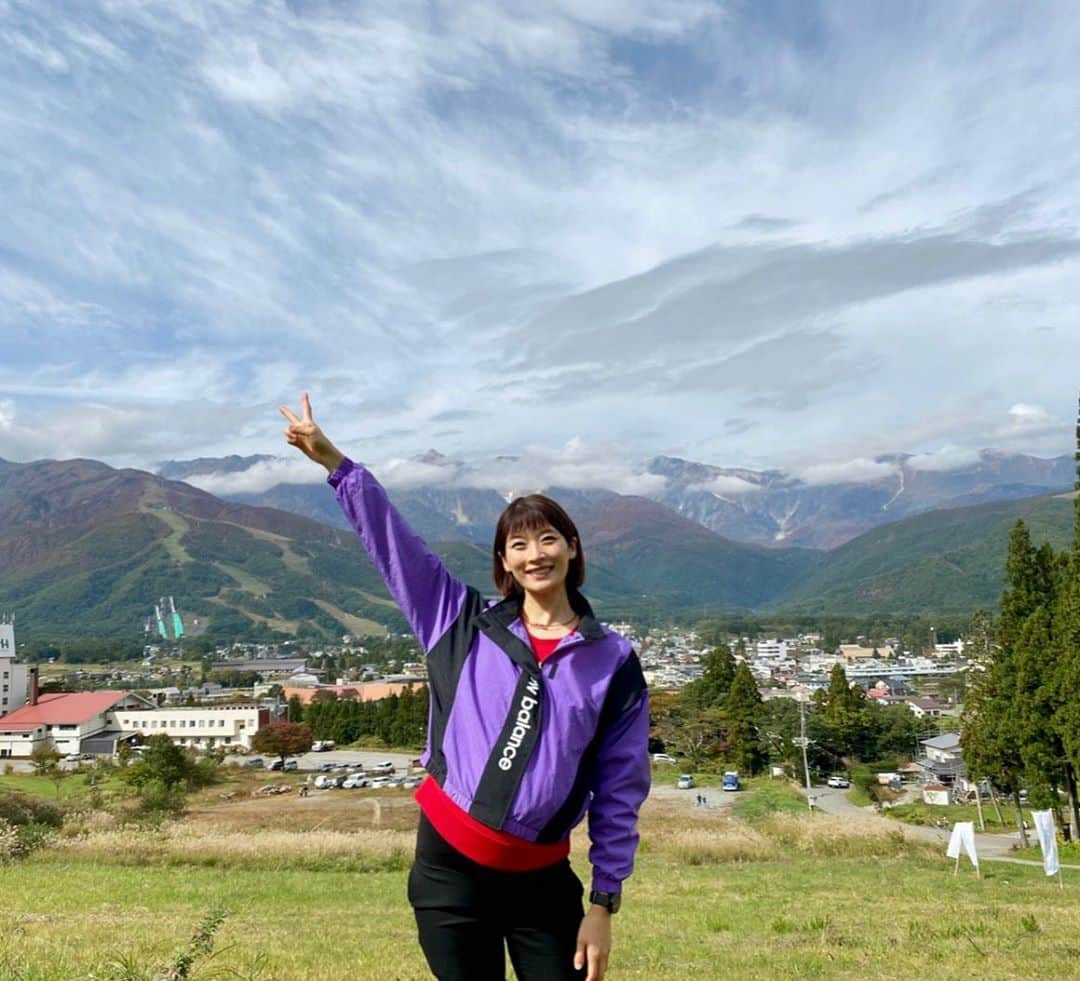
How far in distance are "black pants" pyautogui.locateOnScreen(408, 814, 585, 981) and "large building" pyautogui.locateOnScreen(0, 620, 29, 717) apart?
88.2m

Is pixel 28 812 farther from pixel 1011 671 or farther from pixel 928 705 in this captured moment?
pixel 928 705

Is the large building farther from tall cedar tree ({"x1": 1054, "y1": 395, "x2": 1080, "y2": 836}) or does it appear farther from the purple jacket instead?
the purple jacket

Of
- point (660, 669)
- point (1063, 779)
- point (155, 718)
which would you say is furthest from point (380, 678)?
point (1063, 779)

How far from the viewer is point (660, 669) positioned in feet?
470

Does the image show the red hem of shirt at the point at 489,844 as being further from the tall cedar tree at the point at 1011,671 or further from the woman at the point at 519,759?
the tall cedar tree at the point at 1011,671

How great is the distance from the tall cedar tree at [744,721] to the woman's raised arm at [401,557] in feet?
151

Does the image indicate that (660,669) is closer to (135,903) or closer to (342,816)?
(342,816)

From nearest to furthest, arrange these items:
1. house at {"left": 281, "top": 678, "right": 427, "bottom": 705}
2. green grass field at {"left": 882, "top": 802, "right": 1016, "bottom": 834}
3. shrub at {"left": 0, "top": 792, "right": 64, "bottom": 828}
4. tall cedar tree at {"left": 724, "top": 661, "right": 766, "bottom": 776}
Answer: shrub at {"left": 0, "top": 792, "right": 64, "bottom": 828}
green grass field at {"left": 882, "top": 802, "right": 1016, "bottom": 834}
tall cedar tree at {"left": 724, "top": 661, "right": 766, "bottom": 776}
house at {"left": 281, "top": 678, "right": 427, "bottom": 705}

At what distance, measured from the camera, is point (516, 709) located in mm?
2510

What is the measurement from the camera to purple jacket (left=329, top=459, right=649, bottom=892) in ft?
8.11

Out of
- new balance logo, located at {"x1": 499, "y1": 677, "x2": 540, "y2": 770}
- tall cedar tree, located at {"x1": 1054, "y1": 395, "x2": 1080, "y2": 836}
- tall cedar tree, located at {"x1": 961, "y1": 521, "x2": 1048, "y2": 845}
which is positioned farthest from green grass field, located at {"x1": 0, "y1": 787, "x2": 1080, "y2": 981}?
tall cedar tree, located at {"x1": 961, "y1": 521, "x2": 1048, "y2": 845}

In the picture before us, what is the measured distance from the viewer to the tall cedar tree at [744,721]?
46812 millimetres

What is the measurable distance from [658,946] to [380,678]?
13619cm

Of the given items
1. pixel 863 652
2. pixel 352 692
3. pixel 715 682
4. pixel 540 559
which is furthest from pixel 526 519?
pixel 863 652
